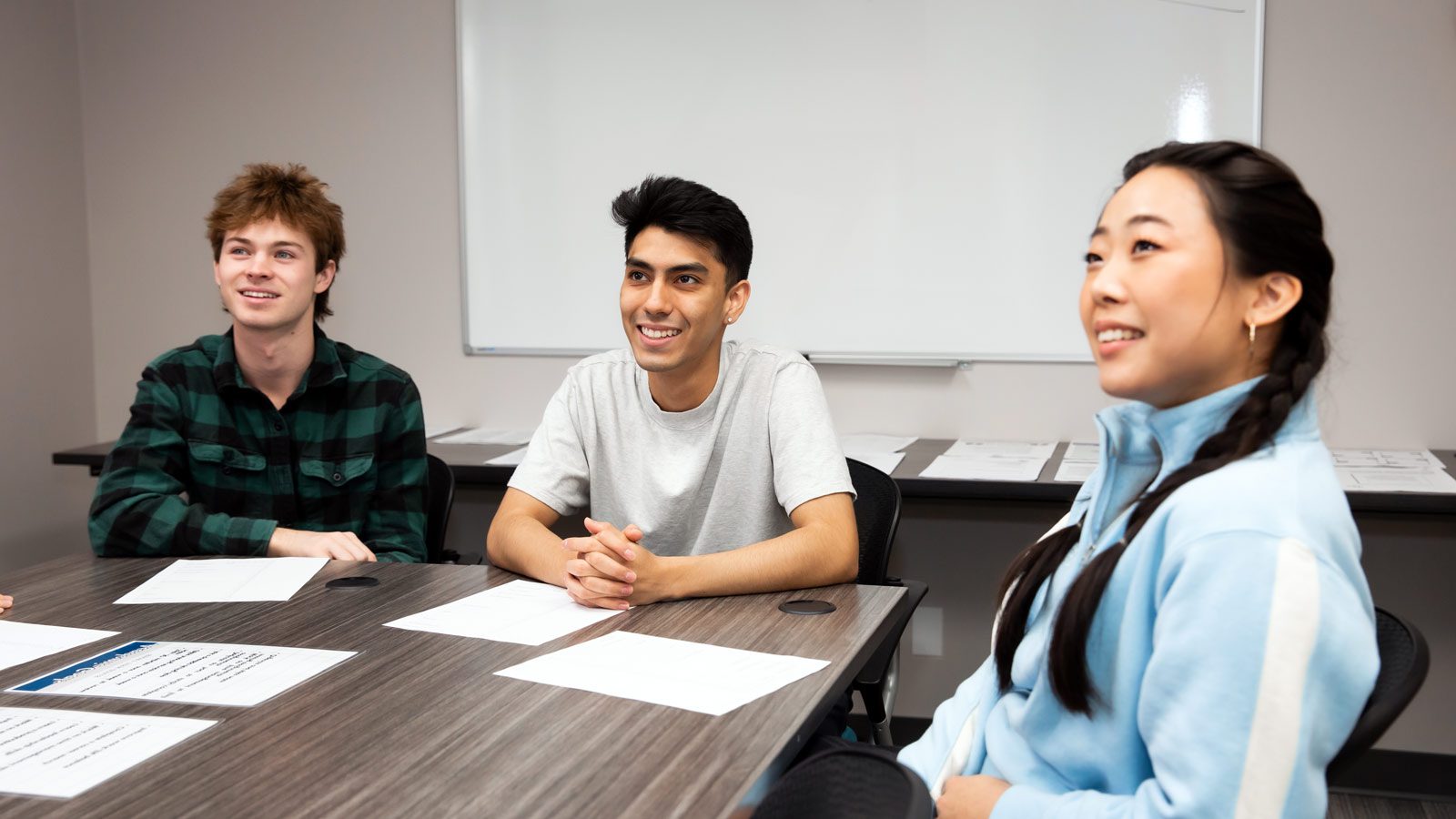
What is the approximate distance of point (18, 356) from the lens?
3508 mm

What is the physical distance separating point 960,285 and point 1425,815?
165 centimetres

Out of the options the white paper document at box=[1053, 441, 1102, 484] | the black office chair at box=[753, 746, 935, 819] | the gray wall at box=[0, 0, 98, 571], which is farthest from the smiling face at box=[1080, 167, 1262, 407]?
the gray wall at box=[0, 0, 98, 571]

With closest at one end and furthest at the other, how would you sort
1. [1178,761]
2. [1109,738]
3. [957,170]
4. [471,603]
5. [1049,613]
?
1. [1178,761]
2. [1109,738]
3. [1049,613]
4. [471,603]
5. [957,170]

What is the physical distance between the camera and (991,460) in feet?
8.96

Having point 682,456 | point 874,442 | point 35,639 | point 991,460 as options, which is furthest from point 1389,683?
point 874,442

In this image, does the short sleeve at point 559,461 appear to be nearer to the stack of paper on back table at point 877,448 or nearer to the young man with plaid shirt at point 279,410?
the young man with plaid shirt at point 279,410

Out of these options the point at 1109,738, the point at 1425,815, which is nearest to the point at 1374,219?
the point at 1425,815

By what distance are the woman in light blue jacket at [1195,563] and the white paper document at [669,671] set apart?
206 millimetres

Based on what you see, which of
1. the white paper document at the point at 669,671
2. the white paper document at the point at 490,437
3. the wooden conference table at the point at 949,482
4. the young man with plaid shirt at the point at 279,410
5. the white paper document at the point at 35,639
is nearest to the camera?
the white paper document at the point at 669,671

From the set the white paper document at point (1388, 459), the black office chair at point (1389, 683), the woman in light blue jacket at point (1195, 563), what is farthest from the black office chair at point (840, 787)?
the white paper document at point (1388, 459)

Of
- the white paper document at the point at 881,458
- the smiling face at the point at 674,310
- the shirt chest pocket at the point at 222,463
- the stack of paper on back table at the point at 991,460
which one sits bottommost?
the stack of paper on back table at the point at 991,460

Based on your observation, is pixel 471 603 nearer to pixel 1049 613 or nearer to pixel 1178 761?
pixel 1049 613

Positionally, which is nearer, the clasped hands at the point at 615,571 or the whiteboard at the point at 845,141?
the clasped hands at the point at 615,571

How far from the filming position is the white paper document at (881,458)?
2629 millimetres
